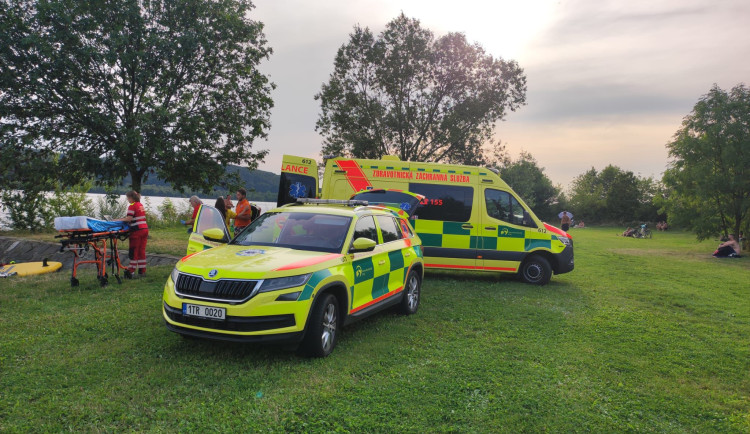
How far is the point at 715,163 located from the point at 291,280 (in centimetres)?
2481

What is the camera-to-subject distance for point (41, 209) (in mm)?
17797

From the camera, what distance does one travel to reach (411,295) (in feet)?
22.6

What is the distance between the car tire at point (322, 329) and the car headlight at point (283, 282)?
0.96 ft

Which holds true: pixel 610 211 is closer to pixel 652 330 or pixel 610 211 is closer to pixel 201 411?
pixel 652 330

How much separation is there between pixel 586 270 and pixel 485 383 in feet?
34.0

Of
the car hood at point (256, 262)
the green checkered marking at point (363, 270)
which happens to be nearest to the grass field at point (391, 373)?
the green checkered marking at point (363, 270)

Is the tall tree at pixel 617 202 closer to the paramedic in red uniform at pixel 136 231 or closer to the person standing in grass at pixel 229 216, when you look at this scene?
the person standing in grass at pixel 229 216

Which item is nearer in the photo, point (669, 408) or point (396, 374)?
point (669, 408)

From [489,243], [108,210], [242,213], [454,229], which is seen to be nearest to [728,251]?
[489,243]

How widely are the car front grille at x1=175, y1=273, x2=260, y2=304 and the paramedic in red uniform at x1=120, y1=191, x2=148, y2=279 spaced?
4728mm

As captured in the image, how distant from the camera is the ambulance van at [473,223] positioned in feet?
33.0

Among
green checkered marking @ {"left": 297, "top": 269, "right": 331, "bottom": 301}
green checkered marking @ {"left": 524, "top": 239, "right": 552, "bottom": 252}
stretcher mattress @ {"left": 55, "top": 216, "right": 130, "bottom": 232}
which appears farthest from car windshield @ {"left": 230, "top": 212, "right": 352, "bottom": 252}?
green checkered marking @ {"left": 524, "top": 239, "right": 552, "bottom": 252}

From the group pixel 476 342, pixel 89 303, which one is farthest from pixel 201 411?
pixel 89 303

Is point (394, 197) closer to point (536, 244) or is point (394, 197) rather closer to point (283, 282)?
point (536, 244)
